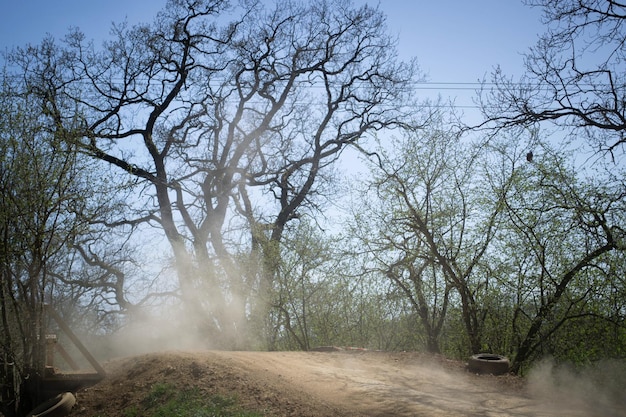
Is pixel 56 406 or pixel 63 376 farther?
pixel 63 376

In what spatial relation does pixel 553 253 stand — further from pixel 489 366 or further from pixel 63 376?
pixel 63 376

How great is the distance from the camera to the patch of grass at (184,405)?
7.61 m

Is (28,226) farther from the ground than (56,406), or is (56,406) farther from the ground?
(28,226)

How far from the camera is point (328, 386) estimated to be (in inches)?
345

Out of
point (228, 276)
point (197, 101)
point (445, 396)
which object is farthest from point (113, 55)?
point (445, 396)

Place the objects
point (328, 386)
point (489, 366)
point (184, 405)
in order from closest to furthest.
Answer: point (184, 405) < point (328, 386) < point (489, 366)

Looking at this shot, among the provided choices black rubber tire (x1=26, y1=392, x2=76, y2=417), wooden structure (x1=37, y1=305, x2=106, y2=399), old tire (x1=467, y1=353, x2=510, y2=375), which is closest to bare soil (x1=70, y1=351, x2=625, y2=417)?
black rubber tire (x1=26, y1=392, x2=76, y2=417)

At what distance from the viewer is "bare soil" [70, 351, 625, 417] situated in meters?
7.49

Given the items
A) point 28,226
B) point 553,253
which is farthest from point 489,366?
point 28,226

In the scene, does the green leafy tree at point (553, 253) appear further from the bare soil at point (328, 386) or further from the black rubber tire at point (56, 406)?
the black rubber tire at point (56, 406)

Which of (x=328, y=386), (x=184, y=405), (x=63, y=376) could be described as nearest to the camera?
(x=184, y=405)

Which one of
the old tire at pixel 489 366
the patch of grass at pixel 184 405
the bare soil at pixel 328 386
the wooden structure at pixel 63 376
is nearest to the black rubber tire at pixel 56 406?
the bare soil at pixel 328 386

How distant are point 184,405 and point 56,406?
99.4 inches

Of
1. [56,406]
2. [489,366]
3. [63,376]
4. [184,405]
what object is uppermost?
[489,366]
